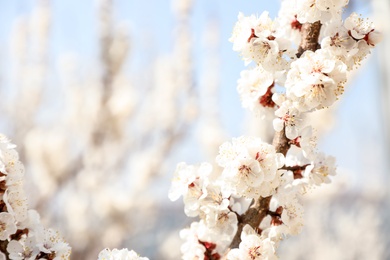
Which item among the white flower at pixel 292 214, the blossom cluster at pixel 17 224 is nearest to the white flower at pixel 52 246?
the blossom cluster at pixel 17 224

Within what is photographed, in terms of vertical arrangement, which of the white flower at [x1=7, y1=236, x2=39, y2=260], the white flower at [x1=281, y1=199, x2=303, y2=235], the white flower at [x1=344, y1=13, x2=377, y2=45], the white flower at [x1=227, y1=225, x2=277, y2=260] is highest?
the white flower at [x1=344, y1=13, x2=377, y2=45]

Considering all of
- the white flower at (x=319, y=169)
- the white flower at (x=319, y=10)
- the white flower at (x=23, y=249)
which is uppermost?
the white flower at (x=319, y=10)

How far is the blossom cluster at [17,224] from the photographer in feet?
3.79

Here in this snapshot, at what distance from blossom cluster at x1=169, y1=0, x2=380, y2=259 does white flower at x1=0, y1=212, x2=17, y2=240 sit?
40cm

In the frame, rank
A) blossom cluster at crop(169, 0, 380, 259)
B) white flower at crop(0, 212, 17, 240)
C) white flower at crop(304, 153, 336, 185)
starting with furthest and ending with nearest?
1. white flower at crop(304, 153, 336, 185)
2. blossom cluster at crop(169, 0, 380, 259)
3. white flower at crop(0, 212, 17, 240)

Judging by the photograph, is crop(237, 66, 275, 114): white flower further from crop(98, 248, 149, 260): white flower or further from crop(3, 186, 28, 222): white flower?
crop(3, 186, 28, 222): white flower

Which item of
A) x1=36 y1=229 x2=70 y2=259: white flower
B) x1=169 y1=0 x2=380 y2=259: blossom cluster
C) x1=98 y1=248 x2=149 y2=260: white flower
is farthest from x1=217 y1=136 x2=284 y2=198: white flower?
x1=36 y1=229 x2=70 y2=259: white flower

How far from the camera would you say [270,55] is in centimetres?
130

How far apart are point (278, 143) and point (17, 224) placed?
63 cm

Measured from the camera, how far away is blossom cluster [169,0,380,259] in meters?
1.25

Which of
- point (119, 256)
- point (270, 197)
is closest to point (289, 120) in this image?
point (270, 197)

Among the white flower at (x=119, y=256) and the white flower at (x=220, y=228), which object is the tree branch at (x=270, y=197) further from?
the white flower at (x=119, y=256)

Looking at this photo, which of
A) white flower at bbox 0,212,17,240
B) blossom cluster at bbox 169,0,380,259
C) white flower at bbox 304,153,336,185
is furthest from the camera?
white flower at bbox 304,153,336,185

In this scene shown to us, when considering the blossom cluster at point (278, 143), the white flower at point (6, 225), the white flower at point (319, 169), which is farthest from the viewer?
the white flower at point (319, 169)
